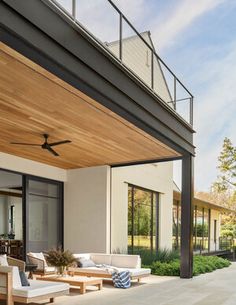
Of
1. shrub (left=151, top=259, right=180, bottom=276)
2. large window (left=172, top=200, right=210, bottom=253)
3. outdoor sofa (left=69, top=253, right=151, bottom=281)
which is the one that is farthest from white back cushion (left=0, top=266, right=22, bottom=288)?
large window (left=172, top=200, right=210, bottom=253)

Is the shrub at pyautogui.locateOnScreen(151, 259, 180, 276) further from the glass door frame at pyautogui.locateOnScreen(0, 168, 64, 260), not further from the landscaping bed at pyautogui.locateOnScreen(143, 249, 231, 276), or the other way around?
the glass door frame at pyautogui.locateOnScreen(0, 168, 64, 260)

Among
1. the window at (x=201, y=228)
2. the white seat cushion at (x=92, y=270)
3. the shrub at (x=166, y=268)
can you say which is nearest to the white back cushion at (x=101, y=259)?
the white seat cushion at (x=92, y=270)

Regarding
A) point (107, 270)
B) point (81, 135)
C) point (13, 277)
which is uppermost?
point (81, 135)

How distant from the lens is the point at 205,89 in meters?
33.9

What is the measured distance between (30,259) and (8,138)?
8.93 ft

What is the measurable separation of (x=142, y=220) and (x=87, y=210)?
9.14ft

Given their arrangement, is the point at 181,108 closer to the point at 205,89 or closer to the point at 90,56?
the point at 90,56

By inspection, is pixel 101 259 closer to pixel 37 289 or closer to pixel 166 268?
pixel 166 268

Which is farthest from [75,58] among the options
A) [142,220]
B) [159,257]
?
[142,220]

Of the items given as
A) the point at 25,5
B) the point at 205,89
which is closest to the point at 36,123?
the point at 25,5

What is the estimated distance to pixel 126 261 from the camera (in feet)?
33.5

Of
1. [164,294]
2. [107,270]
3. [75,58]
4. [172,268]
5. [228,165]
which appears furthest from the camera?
[228,165]

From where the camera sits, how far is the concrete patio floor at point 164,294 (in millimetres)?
7383

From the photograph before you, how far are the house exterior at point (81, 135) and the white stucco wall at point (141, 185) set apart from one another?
1.3 inches
